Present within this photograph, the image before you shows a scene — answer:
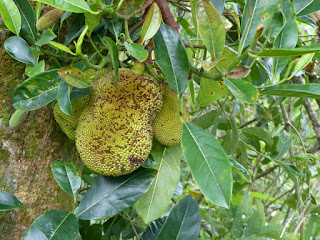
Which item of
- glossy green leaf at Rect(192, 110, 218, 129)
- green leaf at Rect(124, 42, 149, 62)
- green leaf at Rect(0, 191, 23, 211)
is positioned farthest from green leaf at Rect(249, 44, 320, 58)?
glossy green leaf at Rect(192, 110, 218, 129)

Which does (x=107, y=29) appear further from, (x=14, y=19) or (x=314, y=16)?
(x=314, y=16)

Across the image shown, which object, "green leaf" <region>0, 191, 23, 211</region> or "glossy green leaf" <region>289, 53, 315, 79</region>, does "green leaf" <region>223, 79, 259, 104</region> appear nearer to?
"glossy green leaf" <region>289, 53, 315, 79</region>

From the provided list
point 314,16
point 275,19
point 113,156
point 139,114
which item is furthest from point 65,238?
point 314,16

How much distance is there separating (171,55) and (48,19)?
10.9 inches

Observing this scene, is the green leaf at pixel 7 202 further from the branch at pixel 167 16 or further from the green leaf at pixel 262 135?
the green leaf at pixel 262 135

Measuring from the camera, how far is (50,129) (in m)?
0.86

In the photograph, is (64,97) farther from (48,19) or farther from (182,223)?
(182,223)

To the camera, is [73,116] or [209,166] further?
[73,116]

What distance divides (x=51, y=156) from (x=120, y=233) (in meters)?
0.46

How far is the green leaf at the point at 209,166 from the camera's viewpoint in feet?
2.04

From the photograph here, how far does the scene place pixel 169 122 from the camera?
890 millimetres

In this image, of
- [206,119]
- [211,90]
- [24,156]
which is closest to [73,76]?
[24,156]

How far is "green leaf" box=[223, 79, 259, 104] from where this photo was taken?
25.2 inches

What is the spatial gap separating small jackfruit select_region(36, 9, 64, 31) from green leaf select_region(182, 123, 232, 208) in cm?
38
